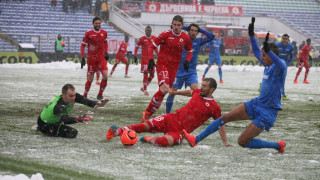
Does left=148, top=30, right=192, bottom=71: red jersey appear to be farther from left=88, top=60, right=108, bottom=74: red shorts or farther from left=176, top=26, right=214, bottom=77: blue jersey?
left=88, top=60, right=108, bottom=74: red shorts

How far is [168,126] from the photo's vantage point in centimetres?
674

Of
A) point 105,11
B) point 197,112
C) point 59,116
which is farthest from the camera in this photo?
point 105,11

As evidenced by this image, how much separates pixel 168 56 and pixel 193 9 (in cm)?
3634

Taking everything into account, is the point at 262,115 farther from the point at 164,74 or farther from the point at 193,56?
the point at 193,56

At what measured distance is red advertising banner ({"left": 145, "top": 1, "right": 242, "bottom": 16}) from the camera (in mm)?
43062

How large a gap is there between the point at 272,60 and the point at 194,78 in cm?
344

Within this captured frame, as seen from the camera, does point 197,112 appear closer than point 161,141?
No

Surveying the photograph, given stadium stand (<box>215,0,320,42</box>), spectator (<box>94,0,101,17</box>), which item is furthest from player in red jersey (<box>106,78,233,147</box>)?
stadium stand (<box>215,0,320,42</box>)

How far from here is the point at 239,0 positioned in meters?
48.4

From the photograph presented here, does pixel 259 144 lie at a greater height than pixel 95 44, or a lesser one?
lesser

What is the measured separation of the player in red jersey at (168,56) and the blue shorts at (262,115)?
8.23ft

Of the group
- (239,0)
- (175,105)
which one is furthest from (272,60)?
(239,0)

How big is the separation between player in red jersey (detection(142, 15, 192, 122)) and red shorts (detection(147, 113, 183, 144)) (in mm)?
1684

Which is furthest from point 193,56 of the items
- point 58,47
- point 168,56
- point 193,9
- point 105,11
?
point 193,9
